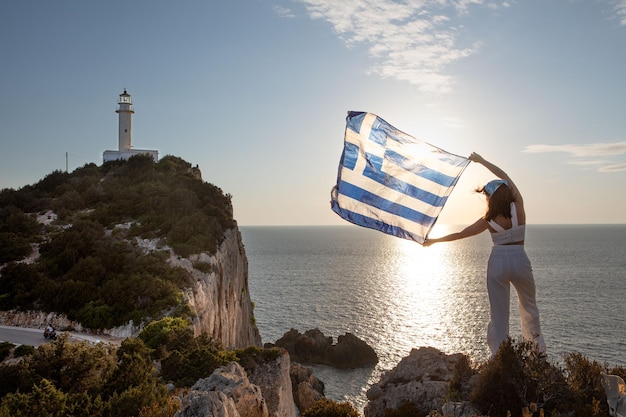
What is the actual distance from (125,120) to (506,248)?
184ft

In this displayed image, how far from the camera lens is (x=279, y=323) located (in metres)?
65.6

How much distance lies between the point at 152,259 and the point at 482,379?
2258 centimetres

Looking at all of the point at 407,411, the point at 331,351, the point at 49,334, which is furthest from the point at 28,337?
the point at 331,351

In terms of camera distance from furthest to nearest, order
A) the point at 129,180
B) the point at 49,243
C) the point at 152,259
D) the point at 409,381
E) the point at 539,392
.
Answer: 1. the point at 129,180
2. the point at 49,243
3. the point at 152,259
4. the point at 409,381
5. the point at 539,392

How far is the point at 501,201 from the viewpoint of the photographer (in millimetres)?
8500

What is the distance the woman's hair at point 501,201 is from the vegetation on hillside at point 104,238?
1805 centimetres

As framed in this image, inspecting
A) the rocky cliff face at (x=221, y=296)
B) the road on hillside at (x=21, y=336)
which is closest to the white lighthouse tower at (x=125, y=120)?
the rocky cliff face at (x=221, y=296)

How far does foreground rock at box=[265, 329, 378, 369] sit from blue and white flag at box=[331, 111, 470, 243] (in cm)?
4353

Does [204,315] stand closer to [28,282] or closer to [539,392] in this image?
[28,282]

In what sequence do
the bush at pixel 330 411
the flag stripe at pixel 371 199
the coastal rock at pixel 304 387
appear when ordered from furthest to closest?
the coastal rock at pixel 304 387 → the bush at pixel 330 411 → the flag stripe at pixel 371 199

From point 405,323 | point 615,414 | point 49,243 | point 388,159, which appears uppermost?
point 388,159

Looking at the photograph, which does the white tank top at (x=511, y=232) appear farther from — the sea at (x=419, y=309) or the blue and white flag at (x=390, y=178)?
the sea at (x=419, y=309)

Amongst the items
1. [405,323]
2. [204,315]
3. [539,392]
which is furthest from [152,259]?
[405,323]

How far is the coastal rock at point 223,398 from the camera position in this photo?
898cm
